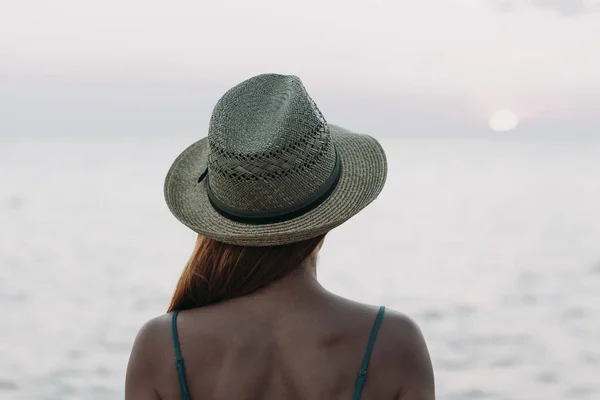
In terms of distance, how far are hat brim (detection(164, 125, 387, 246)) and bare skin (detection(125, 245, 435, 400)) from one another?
0.09m

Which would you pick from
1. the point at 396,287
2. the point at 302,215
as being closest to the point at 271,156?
the point at 302,215

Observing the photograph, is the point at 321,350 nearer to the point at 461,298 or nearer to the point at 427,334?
the point at 427,334

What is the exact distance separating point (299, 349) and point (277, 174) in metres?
0.37

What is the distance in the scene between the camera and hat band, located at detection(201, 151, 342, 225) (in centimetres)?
199

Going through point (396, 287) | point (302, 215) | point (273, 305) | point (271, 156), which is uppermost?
point (271, 156)

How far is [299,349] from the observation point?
1.95m

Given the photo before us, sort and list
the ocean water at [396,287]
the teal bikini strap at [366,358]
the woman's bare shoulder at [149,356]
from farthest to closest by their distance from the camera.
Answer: the ocean water at [396,287], the woman's bare shoulder at [149,356], the teal bikini strap at [366,358]

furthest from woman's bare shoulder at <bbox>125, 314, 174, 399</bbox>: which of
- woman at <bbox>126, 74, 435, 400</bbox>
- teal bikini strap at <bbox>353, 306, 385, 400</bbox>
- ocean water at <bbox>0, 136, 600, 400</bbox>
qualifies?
ocean water at <bbox>0, 136, 600, 400</bbox>

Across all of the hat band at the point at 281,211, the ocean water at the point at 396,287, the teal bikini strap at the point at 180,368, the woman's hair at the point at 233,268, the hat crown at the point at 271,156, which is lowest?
the ocean water at the point at 396,287

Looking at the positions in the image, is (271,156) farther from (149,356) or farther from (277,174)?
(149,356)

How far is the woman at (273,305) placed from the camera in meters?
1.95

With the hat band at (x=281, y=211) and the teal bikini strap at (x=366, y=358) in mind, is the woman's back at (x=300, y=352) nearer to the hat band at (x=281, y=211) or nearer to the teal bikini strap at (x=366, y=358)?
the teal bikini strap at (x=366, y=358)

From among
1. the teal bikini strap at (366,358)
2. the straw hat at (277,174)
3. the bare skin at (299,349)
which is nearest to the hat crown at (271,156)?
the straw hat at (277,174)

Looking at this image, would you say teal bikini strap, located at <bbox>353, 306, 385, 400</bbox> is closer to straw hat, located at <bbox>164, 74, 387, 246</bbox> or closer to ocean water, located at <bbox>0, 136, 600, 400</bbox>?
straw hat, located at <bbox>164, 74, 387, 246</bbox>
